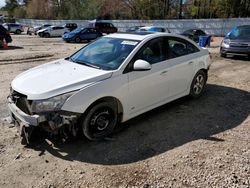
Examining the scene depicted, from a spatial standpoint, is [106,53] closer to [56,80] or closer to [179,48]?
[56,80]

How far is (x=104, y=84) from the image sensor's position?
4012 mm

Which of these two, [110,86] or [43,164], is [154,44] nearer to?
[110,86]

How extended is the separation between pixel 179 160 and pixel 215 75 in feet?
17.9

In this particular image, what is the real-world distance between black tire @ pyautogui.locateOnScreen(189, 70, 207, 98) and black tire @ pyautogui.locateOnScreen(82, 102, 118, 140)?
2.31 metres

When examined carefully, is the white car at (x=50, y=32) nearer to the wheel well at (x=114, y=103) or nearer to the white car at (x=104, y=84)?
the white car at (x=104, y=84)

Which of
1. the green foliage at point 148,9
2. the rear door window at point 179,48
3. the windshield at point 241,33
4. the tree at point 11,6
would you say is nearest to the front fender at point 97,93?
the rear door window at point 179,48

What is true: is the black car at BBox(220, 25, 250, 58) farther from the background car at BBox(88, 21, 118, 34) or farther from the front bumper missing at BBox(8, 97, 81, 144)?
the background car at BBox(88, 21, 118, 34)

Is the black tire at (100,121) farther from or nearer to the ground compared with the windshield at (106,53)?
nearer to the ground

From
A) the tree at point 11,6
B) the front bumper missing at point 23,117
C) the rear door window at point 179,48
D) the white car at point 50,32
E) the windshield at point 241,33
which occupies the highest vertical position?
the tree at point 11,6

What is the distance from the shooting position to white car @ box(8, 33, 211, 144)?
3.70m

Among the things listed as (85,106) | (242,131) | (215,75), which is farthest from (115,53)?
(215,75)

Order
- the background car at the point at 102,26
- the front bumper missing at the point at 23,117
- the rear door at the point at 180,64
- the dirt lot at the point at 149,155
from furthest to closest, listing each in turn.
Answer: the background car at the point at 102,26 → the rear door at the point at 180,64 → the front bumper missing at the point at 23,117 → the dirt lot at the point at 149,155

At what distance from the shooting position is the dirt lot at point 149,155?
10.8 ft

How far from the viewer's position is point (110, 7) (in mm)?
47625
